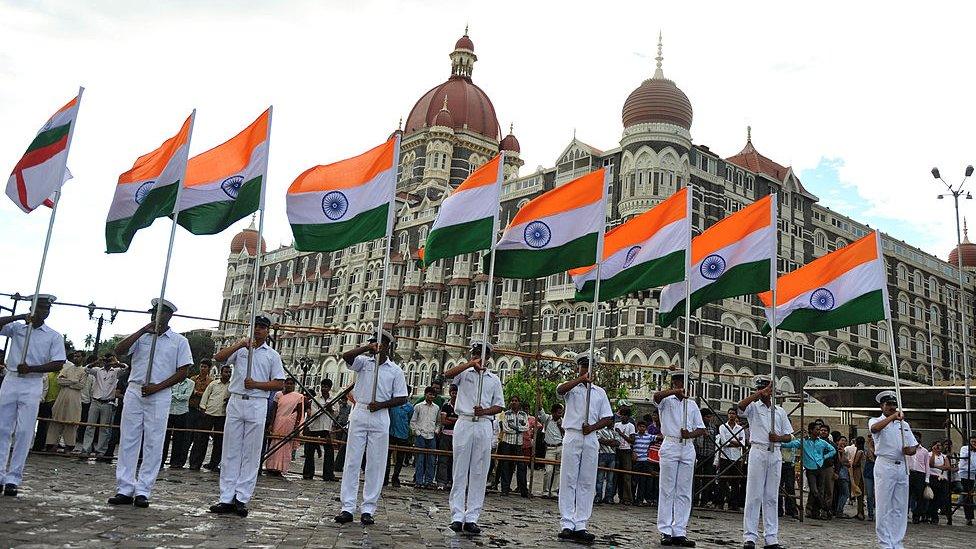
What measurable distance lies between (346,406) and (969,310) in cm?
6508

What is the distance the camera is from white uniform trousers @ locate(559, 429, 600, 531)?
8594 mm

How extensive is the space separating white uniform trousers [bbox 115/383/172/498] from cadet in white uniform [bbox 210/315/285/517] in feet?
2.15

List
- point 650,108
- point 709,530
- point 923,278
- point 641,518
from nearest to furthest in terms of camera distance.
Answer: point 709,530
point 641,518
point 650,108
point 923,278

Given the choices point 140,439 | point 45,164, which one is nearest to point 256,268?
point 140,439

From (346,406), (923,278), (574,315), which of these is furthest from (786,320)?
(923,278)

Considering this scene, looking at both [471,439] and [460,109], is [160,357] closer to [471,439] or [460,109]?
[471,439]

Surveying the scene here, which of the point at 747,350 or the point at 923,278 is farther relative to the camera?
the point at 923,278

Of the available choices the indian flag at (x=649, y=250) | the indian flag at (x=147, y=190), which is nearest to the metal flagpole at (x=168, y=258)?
the indian flag at (x=147, y=190)

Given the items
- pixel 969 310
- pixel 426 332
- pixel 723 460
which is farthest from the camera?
pixel 969 310

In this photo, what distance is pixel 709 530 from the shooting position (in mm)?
11297

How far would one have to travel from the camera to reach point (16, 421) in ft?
27.0

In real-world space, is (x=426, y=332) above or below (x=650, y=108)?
below

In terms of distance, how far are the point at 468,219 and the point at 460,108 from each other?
5574cm

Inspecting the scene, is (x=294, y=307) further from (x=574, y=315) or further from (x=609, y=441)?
(x=609, y=441)
